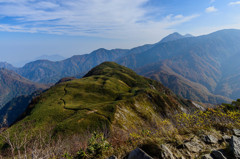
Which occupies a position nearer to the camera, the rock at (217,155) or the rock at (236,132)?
the rock at (217,155)

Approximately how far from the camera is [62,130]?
40750mm

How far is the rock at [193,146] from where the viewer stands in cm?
676

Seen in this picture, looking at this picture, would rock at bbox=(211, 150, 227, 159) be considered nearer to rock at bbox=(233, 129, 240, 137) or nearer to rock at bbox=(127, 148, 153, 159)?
rock at bbox=(233, 129, 240, 137)

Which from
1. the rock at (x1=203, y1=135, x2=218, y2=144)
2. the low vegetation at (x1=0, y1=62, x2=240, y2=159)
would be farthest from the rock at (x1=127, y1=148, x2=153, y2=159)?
the rock at (x1=203, y1=135, x2=218, y2=144)

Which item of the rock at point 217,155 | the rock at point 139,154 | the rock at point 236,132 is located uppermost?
the rock at point 139,154

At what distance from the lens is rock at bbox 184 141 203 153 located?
6.76 m

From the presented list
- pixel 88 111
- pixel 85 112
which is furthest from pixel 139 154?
pixel 88 111

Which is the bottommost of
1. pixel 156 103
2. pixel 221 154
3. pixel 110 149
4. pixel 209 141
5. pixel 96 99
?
pixel 156 103

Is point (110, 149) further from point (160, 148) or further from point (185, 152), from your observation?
point (185, 152)

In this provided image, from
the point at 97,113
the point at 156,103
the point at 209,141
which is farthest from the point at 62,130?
the point at 156,103

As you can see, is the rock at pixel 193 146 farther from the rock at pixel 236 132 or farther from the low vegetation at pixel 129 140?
the rock at pixel 236 132

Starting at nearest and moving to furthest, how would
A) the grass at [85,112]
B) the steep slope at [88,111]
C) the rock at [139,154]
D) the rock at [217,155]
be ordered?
the rock at [139,154] → the rock at [217,155] → the grass at [85,112] → the steep slope at [88,111]

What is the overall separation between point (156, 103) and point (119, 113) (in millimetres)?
46523

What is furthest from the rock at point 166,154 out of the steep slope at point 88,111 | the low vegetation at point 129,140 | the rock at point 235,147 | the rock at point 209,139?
the steep slope at point 88,111
